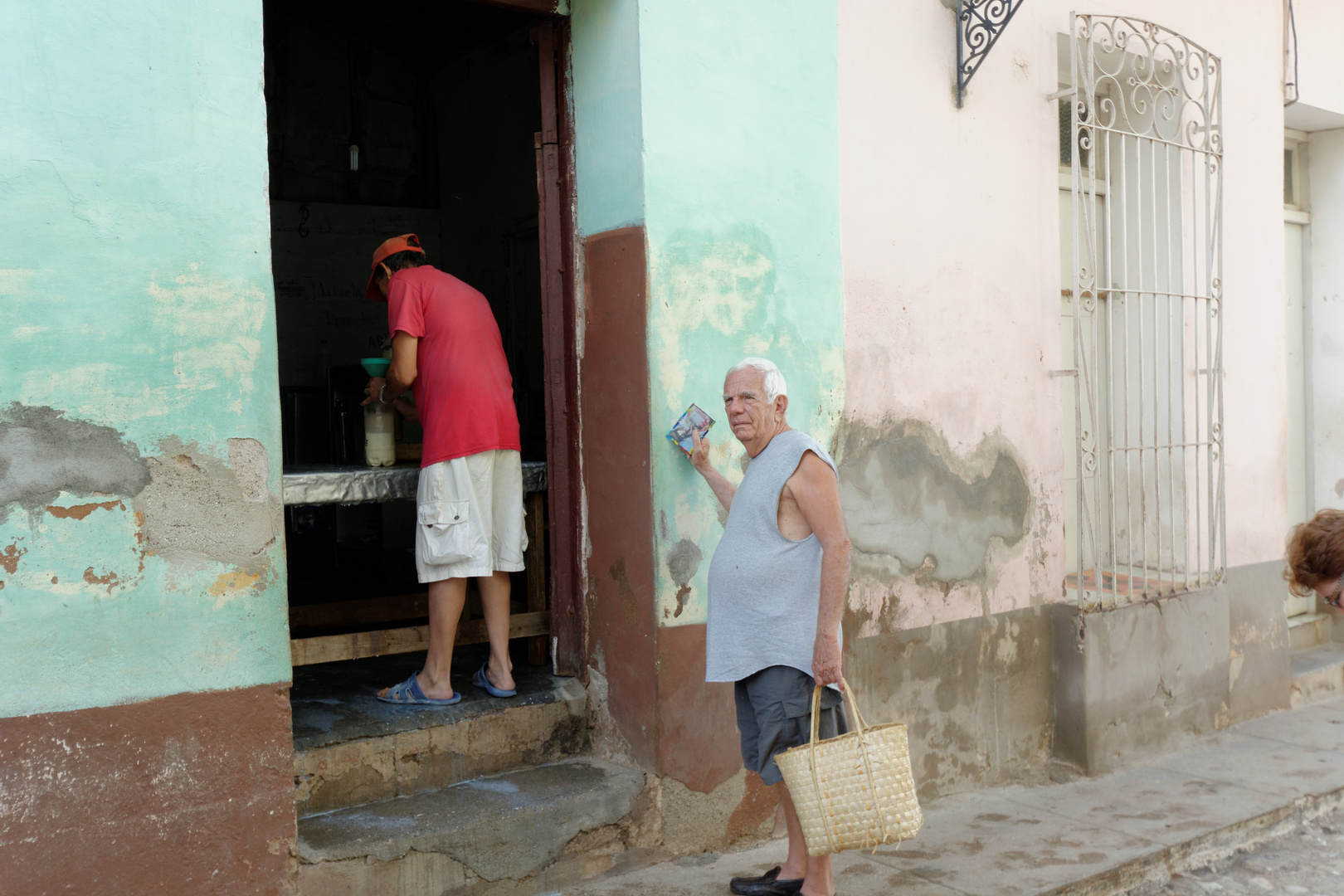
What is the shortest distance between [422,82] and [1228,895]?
22.3 feet

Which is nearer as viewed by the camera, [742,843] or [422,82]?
[742,843]

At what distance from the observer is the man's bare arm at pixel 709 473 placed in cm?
362

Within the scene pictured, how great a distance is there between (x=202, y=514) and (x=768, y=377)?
159cm

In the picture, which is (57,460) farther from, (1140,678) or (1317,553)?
(1140,678)

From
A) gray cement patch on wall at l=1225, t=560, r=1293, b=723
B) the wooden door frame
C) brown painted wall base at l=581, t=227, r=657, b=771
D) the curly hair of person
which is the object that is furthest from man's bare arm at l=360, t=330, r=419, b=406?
gray cement patch on wall at l=1225, t=560, r=1293, b=723

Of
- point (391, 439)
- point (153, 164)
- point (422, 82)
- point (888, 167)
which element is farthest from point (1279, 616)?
point (422, 82)

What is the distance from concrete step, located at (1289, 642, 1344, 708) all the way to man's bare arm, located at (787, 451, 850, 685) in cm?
431

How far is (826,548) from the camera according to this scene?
308cm

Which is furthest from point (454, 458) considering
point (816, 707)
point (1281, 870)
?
point (1281, 870)

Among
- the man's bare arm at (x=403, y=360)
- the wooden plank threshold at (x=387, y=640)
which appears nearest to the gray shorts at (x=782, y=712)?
the wooden plank threshold at (x=387, y=640)

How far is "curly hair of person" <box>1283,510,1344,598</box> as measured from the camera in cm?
254

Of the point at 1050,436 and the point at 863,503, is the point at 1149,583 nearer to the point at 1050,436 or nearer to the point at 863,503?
the point at 1050,436

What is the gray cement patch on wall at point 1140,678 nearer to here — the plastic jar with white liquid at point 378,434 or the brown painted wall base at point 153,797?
the plastic jar with white liquid at point 378,434

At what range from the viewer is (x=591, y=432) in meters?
3.99
